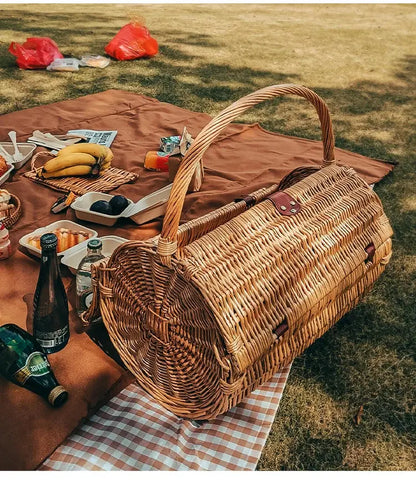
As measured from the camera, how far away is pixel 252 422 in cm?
176

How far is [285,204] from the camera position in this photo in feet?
5.81

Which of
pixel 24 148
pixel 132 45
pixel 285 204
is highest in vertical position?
pixel 285 204

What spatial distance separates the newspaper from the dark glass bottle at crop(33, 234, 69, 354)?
1.76 m

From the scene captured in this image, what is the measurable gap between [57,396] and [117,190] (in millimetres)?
1498

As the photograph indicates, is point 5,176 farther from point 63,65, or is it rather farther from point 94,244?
point 63,65

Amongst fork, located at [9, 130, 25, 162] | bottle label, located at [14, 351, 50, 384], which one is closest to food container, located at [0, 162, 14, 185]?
fork, located at [9, 130, 25, 162]

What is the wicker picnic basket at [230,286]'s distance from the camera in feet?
4.81

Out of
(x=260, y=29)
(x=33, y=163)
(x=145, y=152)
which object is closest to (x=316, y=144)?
(x=145, y=152)

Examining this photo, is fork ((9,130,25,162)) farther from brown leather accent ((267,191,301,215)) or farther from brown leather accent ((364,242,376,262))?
brown leather accent ((364,242,376,262))

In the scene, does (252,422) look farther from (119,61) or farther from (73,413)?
(119,61)

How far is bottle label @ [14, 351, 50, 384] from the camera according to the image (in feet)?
5.47

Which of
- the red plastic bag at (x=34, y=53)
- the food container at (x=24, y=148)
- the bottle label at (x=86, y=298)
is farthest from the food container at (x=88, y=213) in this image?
the red plastic bag at (x=34, y=53)

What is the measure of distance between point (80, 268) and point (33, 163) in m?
1.41

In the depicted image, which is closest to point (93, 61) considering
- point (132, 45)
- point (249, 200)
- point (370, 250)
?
point (132, 45)
